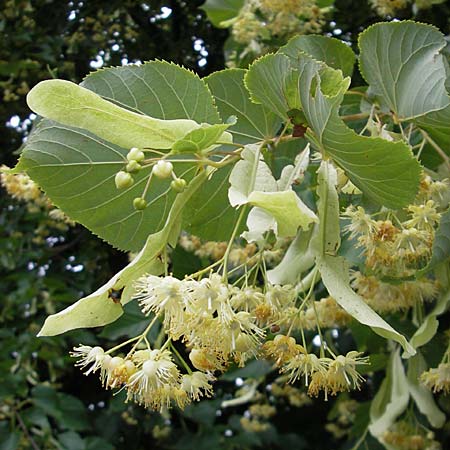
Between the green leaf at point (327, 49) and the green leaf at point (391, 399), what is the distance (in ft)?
1.92

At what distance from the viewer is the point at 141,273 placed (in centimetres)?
65

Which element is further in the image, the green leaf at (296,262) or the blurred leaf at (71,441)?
the blurred leaf at (71,441)

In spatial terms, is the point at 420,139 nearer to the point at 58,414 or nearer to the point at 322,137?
the point at 322,137

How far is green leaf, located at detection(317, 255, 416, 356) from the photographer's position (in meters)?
0.60

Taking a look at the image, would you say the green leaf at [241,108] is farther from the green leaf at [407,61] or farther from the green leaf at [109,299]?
the green leaf at [109,299]

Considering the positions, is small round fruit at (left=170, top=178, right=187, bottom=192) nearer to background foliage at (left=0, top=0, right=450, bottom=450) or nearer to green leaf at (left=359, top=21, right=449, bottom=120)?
green leaf at (left=359, top=21, right=449, bottom=120)

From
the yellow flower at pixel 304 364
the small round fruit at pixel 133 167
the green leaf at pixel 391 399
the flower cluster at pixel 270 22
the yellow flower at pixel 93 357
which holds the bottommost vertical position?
the green leaf at pixel 391 399

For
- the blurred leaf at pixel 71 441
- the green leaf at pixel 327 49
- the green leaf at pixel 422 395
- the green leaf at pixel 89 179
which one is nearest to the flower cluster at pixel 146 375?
the green leaf at pixel 89 179

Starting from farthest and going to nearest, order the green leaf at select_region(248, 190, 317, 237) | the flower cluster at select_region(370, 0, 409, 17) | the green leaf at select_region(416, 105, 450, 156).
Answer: the flower cluster at select_region(370, 0, 409, 17), the green leaf at select_region(416, 105, 450, 156), the green leaf at select_region(248, 190, 317, 237)

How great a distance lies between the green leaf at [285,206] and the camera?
0.56 m

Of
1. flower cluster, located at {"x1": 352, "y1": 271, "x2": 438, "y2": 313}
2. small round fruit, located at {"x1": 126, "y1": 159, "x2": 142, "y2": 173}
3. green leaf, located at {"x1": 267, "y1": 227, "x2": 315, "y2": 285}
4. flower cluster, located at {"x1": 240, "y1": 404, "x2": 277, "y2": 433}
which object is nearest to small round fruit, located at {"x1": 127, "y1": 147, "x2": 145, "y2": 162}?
small round fruit, located at {"x1": 126, "y1": 159, "x2": 142, "y2": 173}

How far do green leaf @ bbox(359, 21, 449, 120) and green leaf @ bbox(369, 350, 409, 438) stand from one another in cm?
59

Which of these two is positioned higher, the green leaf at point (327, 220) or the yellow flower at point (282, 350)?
the green leaf at point (327, 220)

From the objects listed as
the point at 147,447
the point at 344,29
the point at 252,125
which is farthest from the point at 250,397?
the point at 252,125
